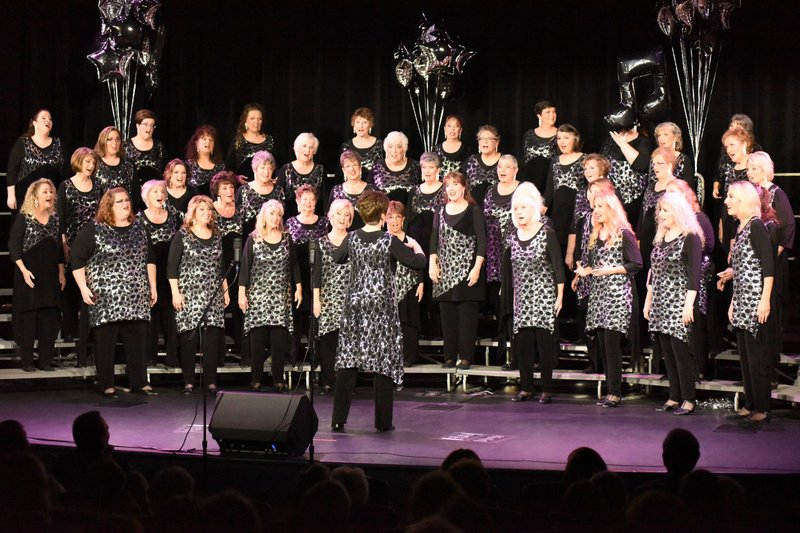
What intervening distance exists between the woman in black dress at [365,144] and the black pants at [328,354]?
5.53 feet

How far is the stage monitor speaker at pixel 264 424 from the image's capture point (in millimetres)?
5625

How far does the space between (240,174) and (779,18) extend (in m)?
4.55

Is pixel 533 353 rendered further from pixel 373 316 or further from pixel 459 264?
pixel 373 316

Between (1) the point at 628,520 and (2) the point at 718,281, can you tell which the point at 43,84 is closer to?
(2) the point at 718,281

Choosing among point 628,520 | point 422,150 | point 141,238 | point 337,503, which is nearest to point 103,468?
point 337,503

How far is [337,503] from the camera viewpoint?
9.74 ft

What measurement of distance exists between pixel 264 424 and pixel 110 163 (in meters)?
3.83

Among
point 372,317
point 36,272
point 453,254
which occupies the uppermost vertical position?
point 453,254

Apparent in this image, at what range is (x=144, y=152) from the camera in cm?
914

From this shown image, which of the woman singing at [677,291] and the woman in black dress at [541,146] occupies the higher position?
the woman in black dress at [541,146]

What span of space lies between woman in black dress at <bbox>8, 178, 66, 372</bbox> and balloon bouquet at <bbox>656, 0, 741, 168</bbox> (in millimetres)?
4863

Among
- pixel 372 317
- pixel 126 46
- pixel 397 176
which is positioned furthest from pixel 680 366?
pixel 126 46

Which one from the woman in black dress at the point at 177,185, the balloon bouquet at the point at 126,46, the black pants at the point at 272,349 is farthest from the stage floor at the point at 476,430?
the balloon bouquet at the point at 126,46

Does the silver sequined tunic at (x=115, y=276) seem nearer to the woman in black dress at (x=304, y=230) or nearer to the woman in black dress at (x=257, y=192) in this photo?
the woman in black dress at (x=257, y=192)
